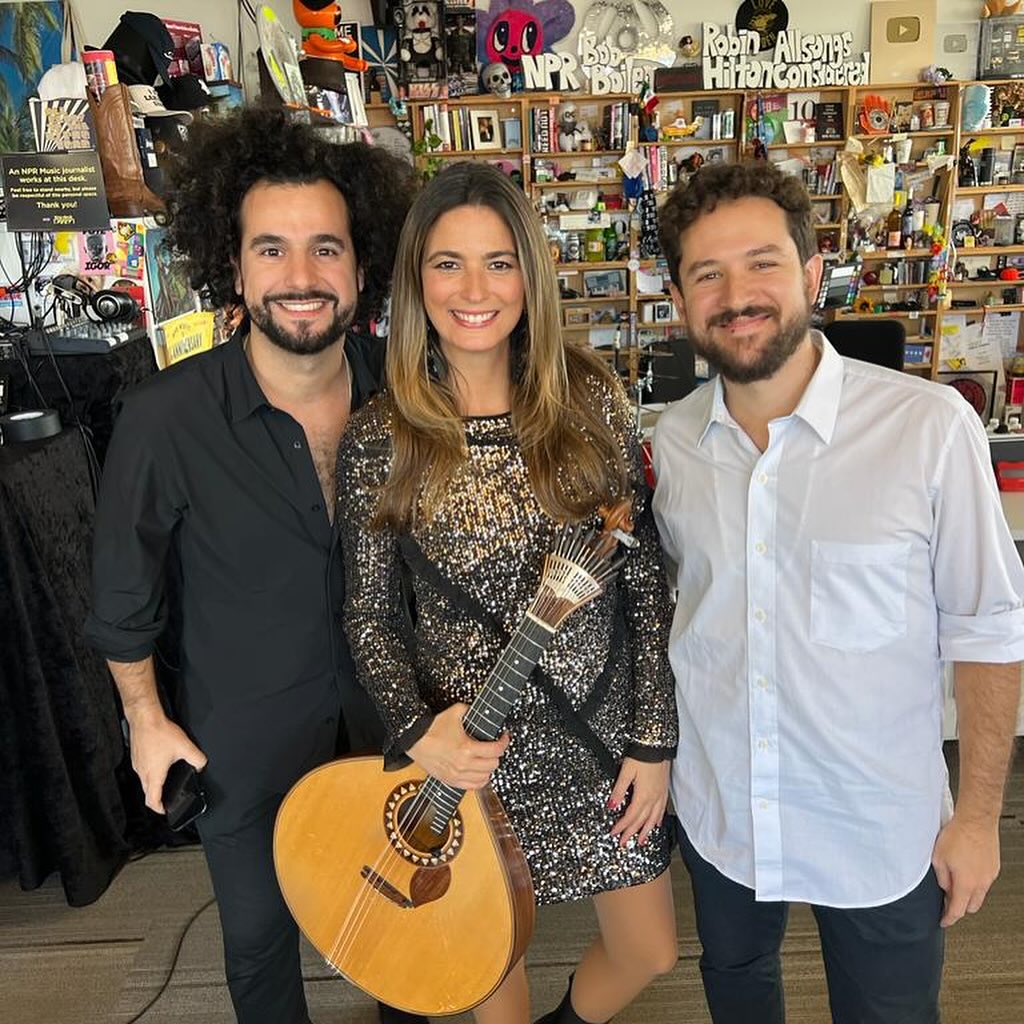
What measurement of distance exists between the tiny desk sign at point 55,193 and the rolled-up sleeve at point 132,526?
0.89 metres

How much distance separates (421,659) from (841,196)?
568cm

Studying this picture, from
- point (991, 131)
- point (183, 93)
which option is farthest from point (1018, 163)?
point (183, 93)

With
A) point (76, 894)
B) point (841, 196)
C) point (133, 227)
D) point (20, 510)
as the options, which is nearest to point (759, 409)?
point (20, 510)

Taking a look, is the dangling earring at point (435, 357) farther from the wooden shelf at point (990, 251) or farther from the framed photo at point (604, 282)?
the wooden shelf at point (990, 251)

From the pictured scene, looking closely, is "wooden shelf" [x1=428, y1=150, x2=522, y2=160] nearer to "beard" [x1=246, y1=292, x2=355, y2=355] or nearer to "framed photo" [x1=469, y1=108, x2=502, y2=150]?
"framed photo" [x1=469, y1=108, x2=502, y2=150]

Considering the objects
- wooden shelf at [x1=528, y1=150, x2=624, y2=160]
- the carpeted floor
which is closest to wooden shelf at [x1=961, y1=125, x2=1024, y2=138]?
wooden shelf at [x1=528, y1=150, x2=624, y2=160]

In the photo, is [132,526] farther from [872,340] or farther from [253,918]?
[872,340]

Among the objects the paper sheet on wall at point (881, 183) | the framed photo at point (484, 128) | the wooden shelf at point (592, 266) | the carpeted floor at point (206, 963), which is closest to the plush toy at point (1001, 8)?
the paper sheet on wall at point (881, 183)

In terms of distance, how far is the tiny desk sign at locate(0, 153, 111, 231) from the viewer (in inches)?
81.8

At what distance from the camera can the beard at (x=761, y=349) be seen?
48.3 inches

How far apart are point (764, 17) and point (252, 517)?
572cm

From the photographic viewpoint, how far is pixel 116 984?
2.12 metres

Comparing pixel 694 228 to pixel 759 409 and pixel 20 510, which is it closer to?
pixel 759 409

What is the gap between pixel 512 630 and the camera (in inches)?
53.7
